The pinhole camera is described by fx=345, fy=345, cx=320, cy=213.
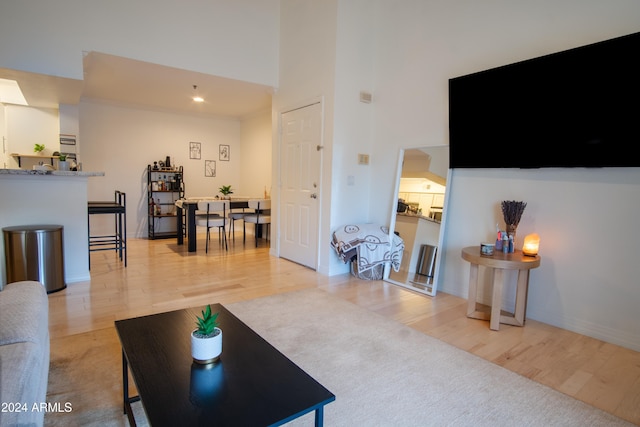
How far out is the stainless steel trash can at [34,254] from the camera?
3150 mm

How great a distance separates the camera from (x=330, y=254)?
4.16 meters

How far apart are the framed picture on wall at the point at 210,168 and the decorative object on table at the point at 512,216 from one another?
240 inches

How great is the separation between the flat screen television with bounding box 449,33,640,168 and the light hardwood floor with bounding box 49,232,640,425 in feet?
4.41

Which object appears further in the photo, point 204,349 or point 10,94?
point 10,94

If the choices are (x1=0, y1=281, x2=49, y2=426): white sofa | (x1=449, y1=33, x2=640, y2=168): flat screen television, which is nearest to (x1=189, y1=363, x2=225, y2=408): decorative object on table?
(x1=0, y1=281, x2=49, y2=426): white sofa

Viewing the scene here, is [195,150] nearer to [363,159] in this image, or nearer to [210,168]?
[210,168]

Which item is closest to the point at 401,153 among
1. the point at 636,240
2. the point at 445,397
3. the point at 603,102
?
the point at 603,102

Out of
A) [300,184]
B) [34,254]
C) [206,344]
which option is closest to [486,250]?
[206,344]

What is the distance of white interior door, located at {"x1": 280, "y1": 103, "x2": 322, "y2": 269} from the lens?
4.36 metres

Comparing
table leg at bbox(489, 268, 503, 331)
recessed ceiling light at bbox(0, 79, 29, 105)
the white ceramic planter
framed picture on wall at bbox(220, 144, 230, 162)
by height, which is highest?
recessed ceiling light at bbox(0, 79, 29, 105)

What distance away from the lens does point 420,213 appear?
3.84 m

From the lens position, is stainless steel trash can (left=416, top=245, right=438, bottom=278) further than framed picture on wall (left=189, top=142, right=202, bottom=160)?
No

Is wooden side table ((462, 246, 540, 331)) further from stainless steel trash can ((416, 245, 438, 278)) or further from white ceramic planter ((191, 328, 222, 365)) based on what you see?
white ceramic planter ((191, 328, 222, 365))

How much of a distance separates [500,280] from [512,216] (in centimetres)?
59
